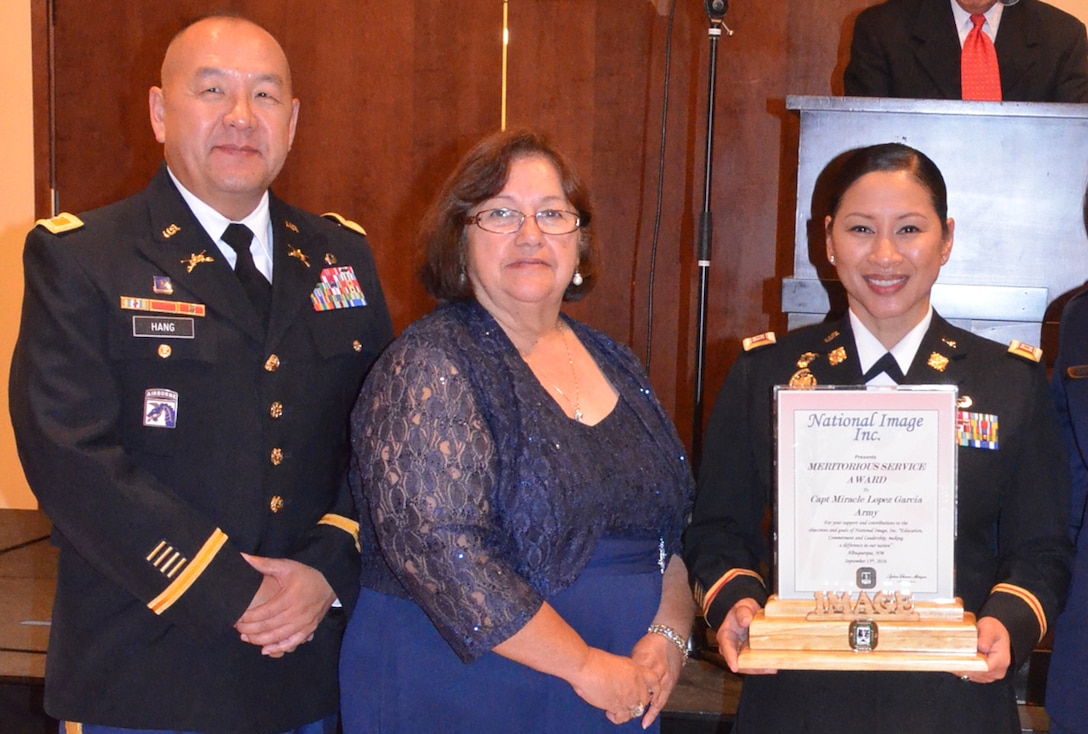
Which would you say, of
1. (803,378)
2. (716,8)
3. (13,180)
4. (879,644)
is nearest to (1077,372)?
(803,378)

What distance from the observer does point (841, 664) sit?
5.74 feet

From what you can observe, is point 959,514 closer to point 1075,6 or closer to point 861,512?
point 861,512

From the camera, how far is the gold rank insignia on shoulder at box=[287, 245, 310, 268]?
2.20 metres

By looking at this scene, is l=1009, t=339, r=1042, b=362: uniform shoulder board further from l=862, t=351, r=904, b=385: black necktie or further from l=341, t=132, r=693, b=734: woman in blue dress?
l=341, t=132, r=693, b=734: woman in blue dress

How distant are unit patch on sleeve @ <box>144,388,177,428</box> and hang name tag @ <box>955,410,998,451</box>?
4.38 feet

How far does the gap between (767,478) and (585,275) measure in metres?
0.55

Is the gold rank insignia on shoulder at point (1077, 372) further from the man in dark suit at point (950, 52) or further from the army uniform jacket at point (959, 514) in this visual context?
the man in dark suit at point (950, 52)

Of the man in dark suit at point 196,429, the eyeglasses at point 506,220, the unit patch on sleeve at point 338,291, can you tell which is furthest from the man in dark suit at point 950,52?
the man in dark suit at point 196,429

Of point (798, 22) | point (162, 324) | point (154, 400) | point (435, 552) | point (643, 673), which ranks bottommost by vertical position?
point (643, 673)

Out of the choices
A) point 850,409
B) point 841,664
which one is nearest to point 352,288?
point 850,409

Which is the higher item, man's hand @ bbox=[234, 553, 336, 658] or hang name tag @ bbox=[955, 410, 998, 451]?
hang name tag @ bbox=[955, 410, 998, 451]

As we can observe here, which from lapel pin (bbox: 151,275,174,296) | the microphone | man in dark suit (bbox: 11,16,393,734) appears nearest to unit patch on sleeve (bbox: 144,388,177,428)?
man in dark suit (bbox: 11,16,393,734)

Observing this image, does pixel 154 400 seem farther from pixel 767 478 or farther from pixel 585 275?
pixel 767 478

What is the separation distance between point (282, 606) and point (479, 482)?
44 cm
